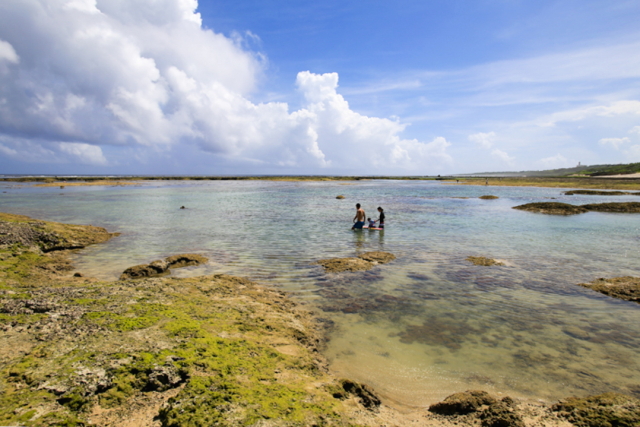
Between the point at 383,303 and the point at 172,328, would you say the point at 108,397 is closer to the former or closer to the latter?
the point at 172,328

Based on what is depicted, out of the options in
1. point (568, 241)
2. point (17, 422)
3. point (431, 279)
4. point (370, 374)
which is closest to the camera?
point (17, 422)

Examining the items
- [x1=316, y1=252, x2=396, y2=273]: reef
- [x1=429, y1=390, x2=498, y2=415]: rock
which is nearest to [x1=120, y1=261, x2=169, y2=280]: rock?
[x1=316, y1=252, x2=396, y2=273]: reef

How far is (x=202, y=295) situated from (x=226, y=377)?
458 centimetres

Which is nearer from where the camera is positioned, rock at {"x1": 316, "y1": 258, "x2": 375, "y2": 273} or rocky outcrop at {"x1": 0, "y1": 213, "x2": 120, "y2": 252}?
rock at {"x1": 316, "y1": 258, "x2": 375, "y2": 273}

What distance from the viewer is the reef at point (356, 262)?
13016mm

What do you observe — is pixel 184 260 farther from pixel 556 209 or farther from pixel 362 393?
pixel 556 209

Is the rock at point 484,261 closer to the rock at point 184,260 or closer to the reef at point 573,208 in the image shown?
the rock at point 184,260

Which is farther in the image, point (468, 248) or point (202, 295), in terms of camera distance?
point (468, 248)

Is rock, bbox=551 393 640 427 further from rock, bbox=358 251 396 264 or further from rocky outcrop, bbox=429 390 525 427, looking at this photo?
rock, bbox=358 251 396 264

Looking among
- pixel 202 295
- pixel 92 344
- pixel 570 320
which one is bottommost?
pixel 570 320

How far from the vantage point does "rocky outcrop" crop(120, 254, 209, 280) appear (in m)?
11.3

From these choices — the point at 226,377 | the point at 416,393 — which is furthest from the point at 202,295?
the point at 416,393

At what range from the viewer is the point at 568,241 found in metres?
19.0

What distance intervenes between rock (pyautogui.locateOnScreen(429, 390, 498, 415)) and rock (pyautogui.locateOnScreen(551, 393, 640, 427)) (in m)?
1.06
